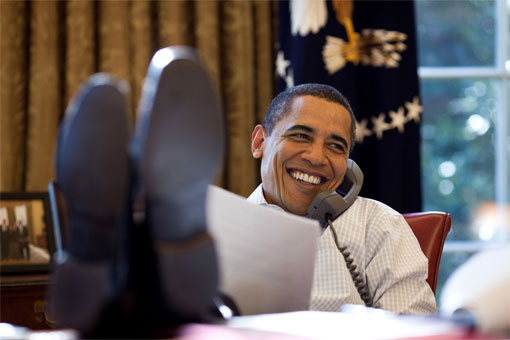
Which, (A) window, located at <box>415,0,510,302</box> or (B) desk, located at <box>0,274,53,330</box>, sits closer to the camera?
(B) desk, located at <box>0,274,53,330</box>

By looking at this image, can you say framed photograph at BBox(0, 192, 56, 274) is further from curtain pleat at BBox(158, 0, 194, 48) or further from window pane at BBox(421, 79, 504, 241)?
window pane at BBox(421, 79, 504, 241)

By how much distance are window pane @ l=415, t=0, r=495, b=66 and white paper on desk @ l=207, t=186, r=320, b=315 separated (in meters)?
2.36

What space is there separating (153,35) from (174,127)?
6.40 feet

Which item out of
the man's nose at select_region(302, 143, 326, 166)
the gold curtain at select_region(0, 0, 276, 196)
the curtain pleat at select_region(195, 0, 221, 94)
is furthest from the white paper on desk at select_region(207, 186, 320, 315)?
the curtain pleat at select_region(195, 0, 221, 94)

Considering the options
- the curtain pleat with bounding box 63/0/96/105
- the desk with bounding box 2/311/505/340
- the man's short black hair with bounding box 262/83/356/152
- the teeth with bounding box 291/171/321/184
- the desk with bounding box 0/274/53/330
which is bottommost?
the desk with bounding box 0/274/53/330

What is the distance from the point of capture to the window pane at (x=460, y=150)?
3025 mm

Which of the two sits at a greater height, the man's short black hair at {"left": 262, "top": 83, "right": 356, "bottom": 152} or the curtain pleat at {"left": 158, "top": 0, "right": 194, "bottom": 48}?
the curtain pleat at {"left": 158, "top": 0, "right": 194, "bottom": 48}

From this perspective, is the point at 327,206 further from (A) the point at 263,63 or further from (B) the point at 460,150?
(B) the point at 460,150

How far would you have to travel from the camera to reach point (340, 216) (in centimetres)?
148

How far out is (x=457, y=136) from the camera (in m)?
3.05

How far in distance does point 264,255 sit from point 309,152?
2.24ft

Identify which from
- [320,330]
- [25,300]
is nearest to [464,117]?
[25,300]

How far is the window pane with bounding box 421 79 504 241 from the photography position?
3025 millimetres

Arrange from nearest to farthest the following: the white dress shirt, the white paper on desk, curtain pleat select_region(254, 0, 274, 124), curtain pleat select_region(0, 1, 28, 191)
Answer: the white paper on desk < the white dress shirt < curtain pleat select_region(0, 1, 28, 191) < curtain pleat select_region(254, 0, 274, 124)
